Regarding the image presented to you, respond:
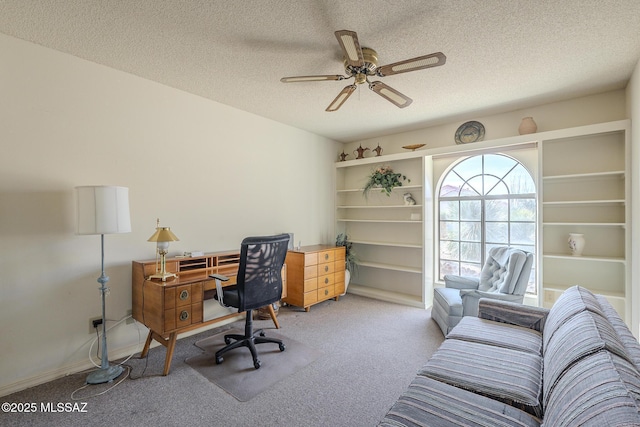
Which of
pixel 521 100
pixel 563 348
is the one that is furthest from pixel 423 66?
pixel 521 100

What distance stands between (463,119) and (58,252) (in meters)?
4.73

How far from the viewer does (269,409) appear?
1.98 meters

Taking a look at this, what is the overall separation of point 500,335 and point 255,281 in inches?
76.4

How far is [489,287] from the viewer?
128 inches

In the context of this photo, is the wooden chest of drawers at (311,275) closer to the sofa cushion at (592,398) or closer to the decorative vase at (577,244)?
the decorative vase at (577,244)

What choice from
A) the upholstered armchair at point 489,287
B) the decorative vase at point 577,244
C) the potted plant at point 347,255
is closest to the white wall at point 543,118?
the decorative vase at point 577,244

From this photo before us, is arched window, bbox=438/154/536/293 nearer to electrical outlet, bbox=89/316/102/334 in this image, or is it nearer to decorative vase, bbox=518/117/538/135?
decorative vase, bbox=518/117/538/135

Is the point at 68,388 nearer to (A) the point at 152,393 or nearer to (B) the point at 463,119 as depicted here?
(A) the point at 152,393

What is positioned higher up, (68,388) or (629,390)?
(629,390)

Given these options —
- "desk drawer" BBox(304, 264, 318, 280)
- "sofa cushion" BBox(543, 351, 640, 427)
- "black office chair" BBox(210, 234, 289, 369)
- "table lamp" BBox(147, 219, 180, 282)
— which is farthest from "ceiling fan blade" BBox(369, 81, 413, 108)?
"desk drawer" BBox(304, 264, 318, 280)

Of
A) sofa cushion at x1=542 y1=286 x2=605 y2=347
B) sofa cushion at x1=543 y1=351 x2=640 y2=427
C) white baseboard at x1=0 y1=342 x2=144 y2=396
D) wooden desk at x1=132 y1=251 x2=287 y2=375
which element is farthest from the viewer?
wooden desk at x1=132 y1=251 x2=287 y2=375

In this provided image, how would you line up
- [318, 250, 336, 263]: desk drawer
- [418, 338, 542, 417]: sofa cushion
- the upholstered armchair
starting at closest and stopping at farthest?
[418, 338, 542, 417]: sofa cushion, the upholstered armchair, [318, 250, 336, 263]: desk drawer

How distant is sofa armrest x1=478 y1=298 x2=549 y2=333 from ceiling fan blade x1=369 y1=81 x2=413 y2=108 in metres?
1.86

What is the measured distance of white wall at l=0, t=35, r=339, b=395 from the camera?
2.23 m
